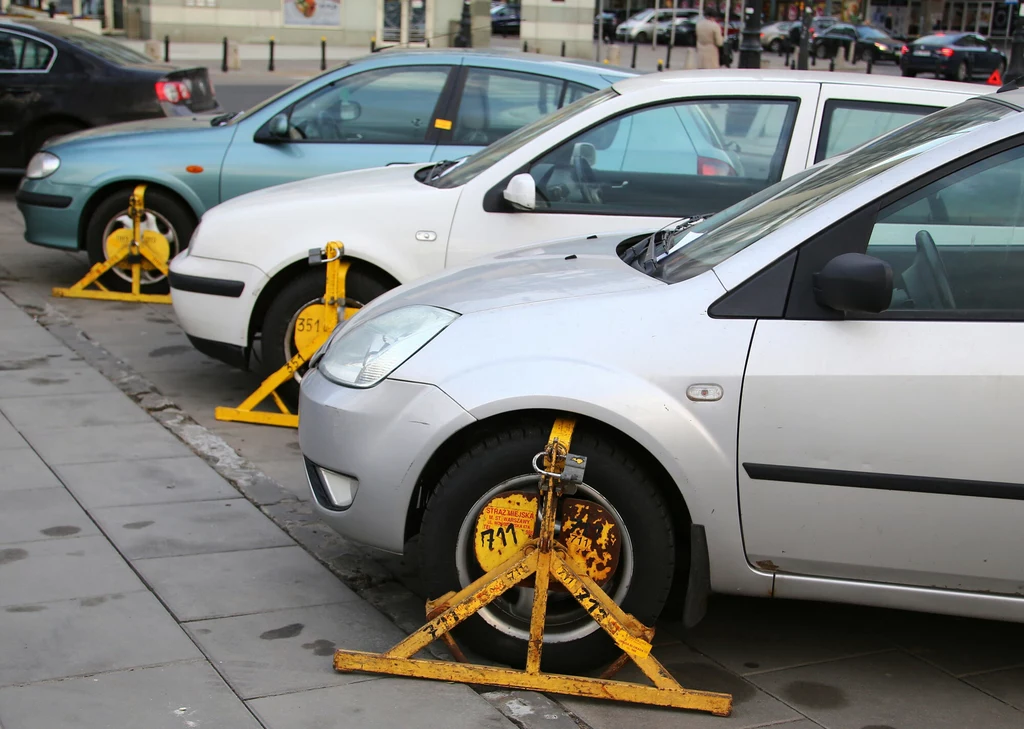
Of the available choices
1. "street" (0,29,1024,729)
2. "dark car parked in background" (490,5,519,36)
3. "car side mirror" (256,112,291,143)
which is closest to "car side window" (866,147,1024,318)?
"street" (0,29,1024,729)

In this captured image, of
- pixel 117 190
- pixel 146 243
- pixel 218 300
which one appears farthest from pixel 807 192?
pixel 117 190

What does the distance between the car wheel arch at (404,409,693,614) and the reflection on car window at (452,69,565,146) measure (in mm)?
4251

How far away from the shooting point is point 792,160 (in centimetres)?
570

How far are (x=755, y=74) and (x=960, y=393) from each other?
9.33 ft

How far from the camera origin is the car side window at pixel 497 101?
7.67 metres

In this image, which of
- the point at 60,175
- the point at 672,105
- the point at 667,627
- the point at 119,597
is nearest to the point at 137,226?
the point at 60,175

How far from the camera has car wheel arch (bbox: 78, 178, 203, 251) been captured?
809cm

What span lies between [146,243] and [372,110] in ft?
6.06

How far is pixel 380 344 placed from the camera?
3.84 meters

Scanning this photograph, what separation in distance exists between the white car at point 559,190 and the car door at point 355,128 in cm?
154

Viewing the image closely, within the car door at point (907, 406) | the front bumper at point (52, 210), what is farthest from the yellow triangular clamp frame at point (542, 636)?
the front bumper at point (52, 210)

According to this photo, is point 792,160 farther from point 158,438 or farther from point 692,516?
point 158,438

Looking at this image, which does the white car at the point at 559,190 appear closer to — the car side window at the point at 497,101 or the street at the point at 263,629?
the street at the point at 263,629

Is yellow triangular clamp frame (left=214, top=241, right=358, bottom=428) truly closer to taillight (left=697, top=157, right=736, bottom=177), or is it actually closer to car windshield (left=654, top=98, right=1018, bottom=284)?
taillight (left=697, top=157, right=736, bottom=177)
